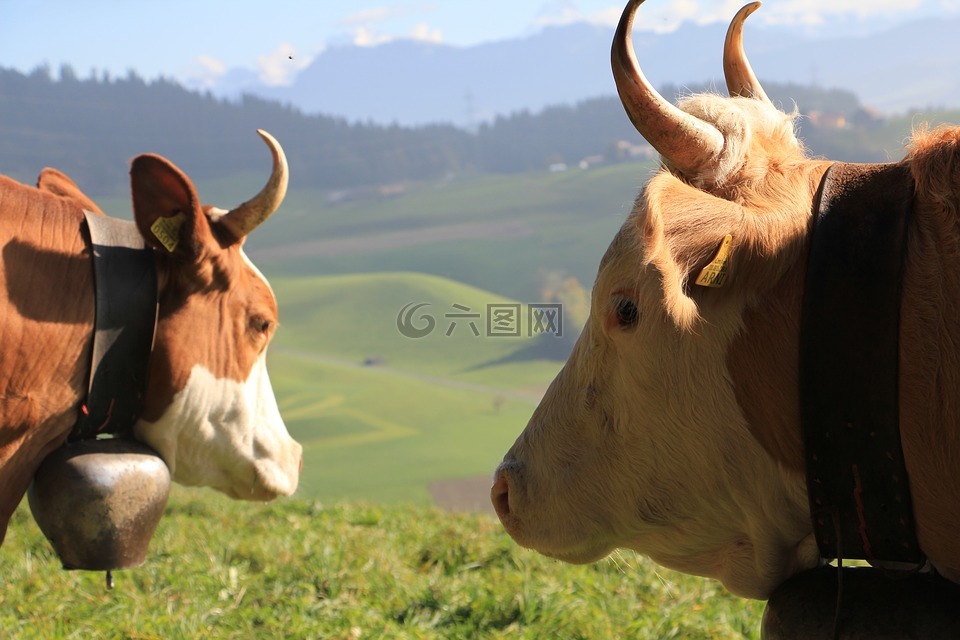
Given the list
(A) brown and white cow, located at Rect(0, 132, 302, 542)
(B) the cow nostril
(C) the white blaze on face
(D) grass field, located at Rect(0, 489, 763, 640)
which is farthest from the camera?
(D) grass field, located at Rect(0, 489, 763, 640)

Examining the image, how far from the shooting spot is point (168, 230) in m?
3.29

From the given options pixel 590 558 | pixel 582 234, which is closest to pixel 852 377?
pixel 590 558

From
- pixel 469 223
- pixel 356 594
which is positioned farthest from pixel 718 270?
pixel 469 223

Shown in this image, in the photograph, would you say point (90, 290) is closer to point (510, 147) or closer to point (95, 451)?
point (95, 451)

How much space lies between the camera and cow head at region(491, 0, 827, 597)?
5.72 ft

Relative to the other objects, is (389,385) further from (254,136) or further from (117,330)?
(117,330)

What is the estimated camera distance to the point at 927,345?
1604 millimetres

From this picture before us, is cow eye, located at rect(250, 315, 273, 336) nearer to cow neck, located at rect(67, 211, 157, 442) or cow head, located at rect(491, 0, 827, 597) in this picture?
cow neck, located at rect(67, 211, 157, 442)

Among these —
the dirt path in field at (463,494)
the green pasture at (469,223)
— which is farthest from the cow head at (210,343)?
the green pasture at (469,223)

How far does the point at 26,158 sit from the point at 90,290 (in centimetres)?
1657

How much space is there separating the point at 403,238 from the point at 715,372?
48.6ft

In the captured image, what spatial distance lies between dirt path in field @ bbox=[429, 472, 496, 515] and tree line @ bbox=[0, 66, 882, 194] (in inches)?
405

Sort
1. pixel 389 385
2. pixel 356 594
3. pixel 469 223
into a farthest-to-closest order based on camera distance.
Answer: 1. pixel 469 223
2. pixel 389 385
3. pixel 356 594

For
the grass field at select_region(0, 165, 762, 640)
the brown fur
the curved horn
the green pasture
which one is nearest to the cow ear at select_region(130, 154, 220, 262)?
the curved horn
